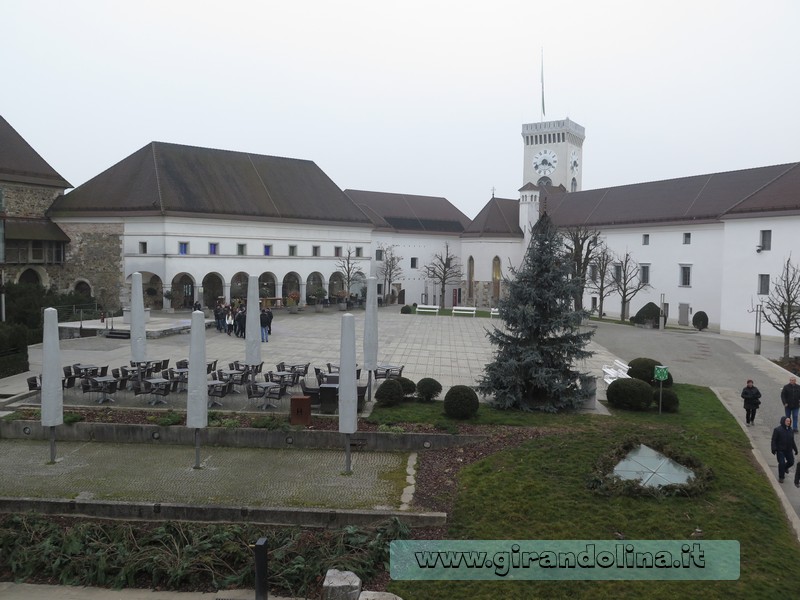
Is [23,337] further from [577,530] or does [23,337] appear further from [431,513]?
[577,530]

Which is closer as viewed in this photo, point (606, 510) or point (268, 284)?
point (606, 510)

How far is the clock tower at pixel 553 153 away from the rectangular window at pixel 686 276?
36.2m

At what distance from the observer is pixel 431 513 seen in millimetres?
10422

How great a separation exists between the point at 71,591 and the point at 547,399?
38.2 ft

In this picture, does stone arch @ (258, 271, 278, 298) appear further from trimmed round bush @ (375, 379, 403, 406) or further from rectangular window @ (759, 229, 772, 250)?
trimmed round bush @ (375, 379, 403, 406)

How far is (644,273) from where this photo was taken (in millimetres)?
51031

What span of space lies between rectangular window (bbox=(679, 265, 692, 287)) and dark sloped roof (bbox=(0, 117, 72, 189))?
45773 mm

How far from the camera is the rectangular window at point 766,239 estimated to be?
37.7 metres

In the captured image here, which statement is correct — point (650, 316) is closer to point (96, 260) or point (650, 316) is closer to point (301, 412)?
point (301, 412)

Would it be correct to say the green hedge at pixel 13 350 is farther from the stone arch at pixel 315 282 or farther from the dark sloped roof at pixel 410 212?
the dark sloped roof at pixel 410 212

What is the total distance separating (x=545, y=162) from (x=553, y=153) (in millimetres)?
1526

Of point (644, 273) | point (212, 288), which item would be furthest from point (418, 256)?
point (212, 288)

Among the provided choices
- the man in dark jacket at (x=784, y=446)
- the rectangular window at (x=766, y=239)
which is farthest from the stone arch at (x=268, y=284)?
the man in dark jacket at (x=784, y=446)

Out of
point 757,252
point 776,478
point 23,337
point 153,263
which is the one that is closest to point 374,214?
point 153,263
